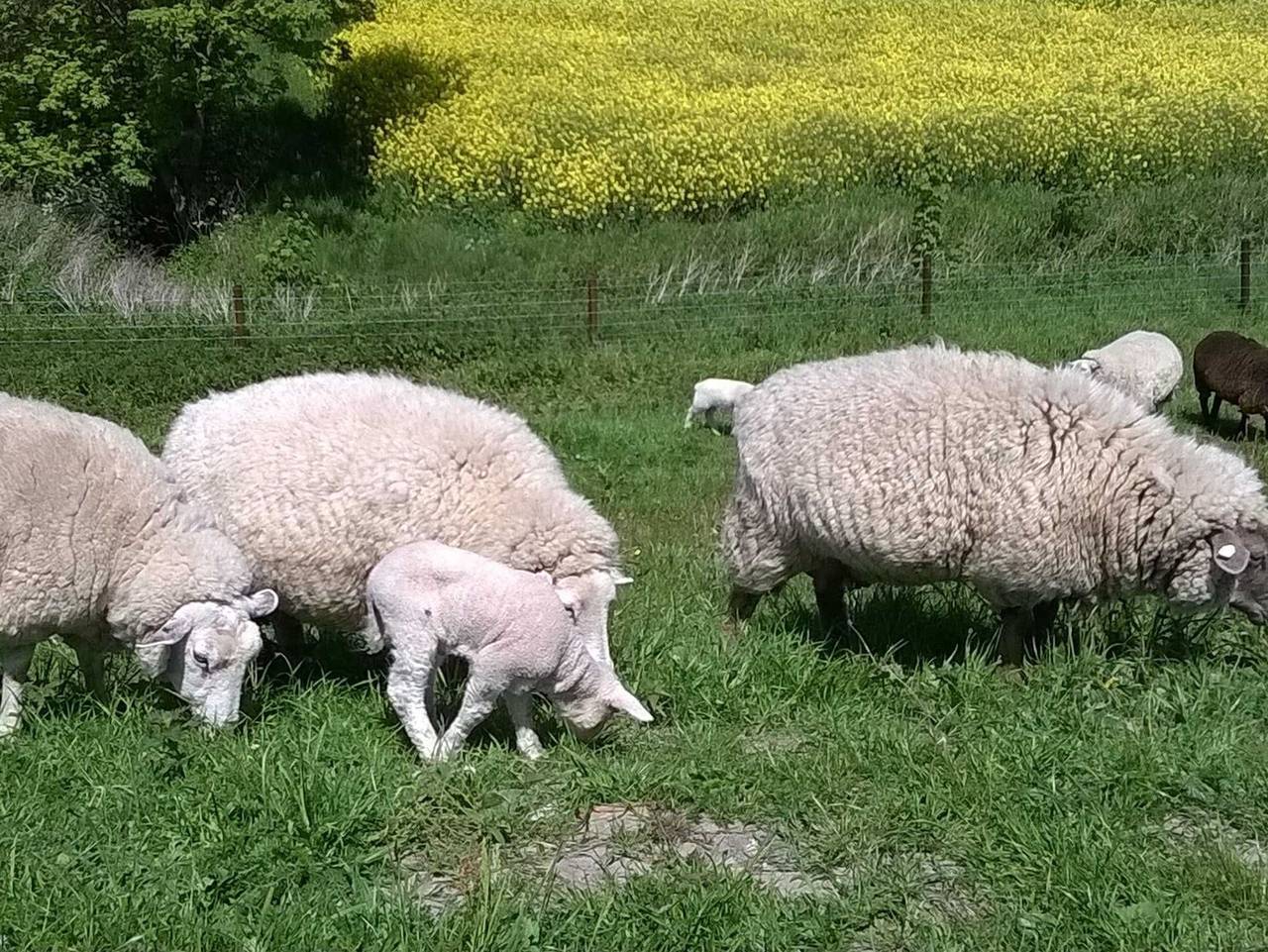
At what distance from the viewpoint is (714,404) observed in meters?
12.3

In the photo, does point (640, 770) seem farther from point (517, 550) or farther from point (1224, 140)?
point (1224, 140)

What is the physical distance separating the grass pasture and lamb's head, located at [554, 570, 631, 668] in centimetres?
41

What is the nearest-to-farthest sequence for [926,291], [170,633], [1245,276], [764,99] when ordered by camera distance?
[170,633] → [926,291] → [1245,276] → [764,99]

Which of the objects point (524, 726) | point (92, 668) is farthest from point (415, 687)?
point (92, 668)

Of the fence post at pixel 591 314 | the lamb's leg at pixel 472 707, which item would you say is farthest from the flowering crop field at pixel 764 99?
the lamb's leg at pixel 472 707

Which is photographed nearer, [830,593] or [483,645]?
[483,645]

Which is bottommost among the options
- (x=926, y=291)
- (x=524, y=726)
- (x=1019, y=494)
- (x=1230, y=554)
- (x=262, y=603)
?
(x=926, y=291)

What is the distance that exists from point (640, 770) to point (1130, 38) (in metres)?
27.5

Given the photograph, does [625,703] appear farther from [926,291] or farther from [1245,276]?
[1245,276]

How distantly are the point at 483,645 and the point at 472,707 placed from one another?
259 millimetres

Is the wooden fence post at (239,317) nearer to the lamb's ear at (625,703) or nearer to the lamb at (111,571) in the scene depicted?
the lamb at (111,571)

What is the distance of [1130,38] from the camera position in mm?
28062

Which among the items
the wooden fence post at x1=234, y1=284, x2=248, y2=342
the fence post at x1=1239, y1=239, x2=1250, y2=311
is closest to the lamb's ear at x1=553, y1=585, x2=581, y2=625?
the wooden fence post at x1=234, y1=284, x2=248, y2=342

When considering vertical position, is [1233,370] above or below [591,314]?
above
